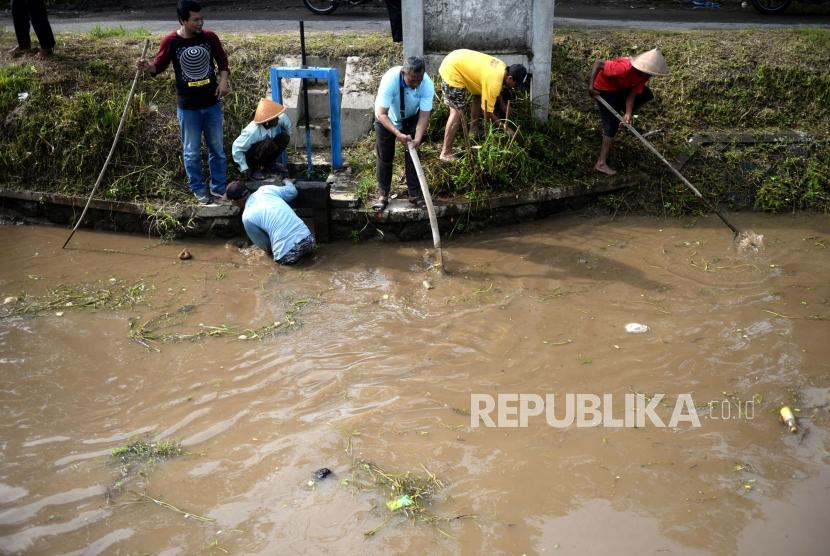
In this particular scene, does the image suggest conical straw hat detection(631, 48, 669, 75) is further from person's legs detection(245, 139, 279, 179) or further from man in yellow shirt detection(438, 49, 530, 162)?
person's legs detection(245, 139, 279, 179)

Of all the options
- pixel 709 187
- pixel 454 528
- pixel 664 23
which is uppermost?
pixel 664 23

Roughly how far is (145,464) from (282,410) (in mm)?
823

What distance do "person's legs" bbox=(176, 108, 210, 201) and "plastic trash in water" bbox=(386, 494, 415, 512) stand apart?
3858 mm

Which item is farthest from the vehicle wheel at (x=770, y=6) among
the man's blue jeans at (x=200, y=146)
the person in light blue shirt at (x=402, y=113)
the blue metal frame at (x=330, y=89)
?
the man's blue jeans at (x=200, y=146)

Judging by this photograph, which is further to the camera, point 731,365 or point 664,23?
point 664,23

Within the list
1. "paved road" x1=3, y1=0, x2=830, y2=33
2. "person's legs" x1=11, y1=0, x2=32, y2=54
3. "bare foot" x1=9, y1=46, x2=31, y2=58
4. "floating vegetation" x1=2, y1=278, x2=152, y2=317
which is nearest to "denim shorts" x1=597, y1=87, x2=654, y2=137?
"paved road" x1=3, y1=0, x2=830, y2=33

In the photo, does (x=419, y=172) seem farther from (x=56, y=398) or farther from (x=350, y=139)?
(x=56, y=398)

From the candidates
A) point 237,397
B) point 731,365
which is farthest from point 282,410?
point 731,365

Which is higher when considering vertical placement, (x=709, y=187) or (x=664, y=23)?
(x=664, y=23)

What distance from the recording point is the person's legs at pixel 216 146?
657cm

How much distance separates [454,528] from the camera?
375 centimetres

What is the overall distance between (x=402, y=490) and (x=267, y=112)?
3.69 meters

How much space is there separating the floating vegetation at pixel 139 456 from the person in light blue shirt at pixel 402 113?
304 centimetres

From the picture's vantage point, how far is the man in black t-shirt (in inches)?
243
